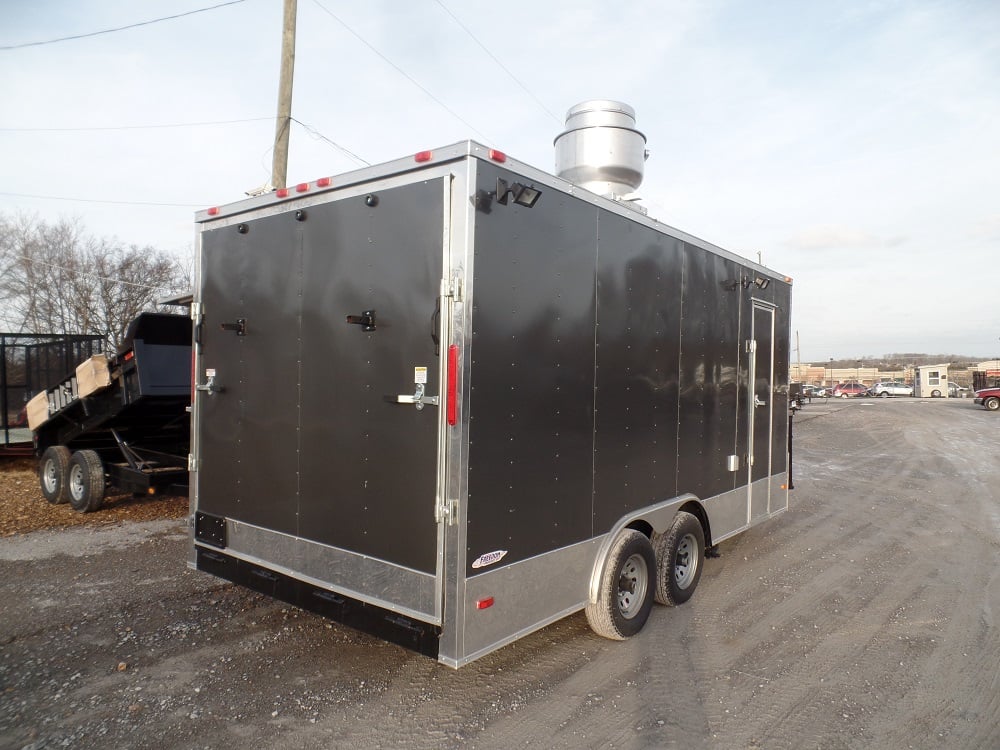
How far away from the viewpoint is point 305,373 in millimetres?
3832

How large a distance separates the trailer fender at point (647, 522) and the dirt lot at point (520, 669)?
520 mm

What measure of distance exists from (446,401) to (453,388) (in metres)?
0.07

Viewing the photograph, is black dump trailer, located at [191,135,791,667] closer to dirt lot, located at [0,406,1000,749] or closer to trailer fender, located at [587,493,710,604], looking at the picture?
trailer fender, located at [587,493,710,604]

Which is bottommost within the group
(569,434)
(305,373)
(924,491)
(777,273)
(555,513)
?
(924,491)

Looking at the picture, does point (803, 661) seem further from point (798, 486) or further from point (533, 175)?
point (798, 486)

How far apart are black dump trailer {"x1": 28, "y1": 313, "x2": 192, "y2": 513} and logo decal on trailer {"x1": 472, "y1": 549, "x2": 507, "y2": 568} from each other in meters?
4.89

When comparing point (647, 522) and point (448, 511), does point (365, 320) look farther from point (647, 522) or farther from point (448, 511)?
point (647, 522)

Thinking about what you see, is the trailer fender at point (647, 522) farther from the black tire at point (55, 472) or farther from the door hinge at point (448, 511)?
the black tire at point (55, 472)

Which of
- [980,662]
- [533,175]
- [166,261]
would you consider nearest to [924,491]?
[980,662]

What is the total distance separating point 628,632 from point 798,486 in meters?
7.83

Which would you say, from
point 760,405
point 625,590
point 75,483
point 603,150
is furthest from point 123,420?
point 760,405

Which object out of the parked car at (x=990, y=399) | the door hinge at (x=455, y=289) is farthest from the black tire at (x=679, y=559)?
the parked car at (x=990, y=399)

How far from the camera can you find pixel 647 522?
450 centimetres

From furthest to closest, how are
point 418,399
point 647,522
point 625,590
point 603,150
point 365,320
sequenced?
1. point 603,150
2. point 647,522
3. point 625,590
4. point 365,320
5. point 418,399
